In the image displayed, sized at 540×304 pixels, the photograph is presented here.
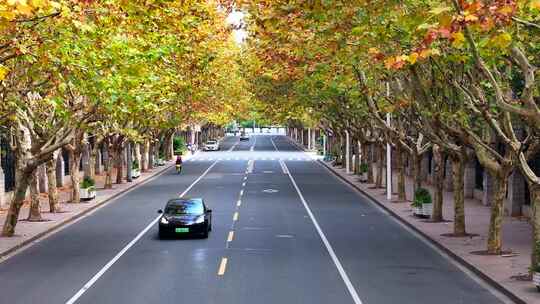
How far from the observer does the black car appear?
1095 inches

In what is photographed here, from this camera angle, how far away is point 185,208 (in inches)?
1134

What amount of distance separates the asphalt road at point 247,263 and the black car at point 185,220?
570 mm

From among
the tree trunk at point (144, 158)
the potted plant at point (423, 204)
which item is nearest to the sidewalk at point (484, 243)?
the potted plant at point (423, 204)

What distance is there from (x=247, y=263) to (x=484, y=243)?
8.10m

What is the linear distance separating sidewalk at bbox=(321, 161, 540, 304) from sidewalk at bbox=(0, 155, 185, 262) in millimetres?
13168

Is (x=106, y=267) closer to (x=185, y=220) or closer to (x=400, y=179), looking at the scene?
(x=185, y=220)

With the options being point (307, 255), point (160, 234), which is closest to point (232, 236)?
point (160, 234)

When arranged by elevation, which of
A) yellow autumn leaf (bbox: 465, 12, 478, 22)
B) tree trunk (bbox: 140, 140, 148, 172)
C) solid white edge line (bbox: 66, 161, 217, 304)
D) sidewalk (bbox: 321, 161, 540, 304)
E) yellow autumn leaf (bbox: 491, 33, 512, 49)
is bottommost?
solid white edge line (bbox: 66, 161, 217, 304)

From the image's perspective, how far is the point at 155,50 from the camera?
23.8 meters

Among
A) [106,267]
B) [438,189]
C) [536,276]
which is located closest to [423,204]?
[438,189]

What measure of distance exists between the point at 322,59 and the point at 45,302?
16564 mm

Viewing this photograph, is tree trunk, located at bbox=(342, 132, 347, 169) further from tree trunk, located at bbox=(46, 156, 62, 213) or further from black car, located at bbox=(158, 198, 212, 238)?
black car, located at bbox=(158, 198, 212, 238)

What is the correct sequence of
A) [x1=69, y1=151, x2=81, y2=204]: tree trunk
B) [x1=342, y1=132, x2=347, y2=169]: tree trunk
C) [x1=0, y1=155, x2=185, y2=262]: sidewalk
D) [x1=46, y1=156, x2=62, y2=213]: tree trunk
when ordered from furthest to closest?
[x1=342, y1=132, x2=347, y2=169]: tree trunk < [x1=69, y1=151, x2=81, y2=204]: tree trunk < [x1=46, y1=156, x2=62, y2=213]: tree trunk < [x1=0, y1=155, x2=185, y2=262]: sidewalk

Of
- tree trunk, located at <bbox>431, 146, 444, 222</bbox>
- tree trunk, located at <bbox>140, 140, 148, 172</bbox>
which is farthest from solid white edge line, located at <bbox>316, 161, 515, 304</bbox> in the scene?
tree trunk, located at <bbox>140, 140, 148, 172</bbox>
